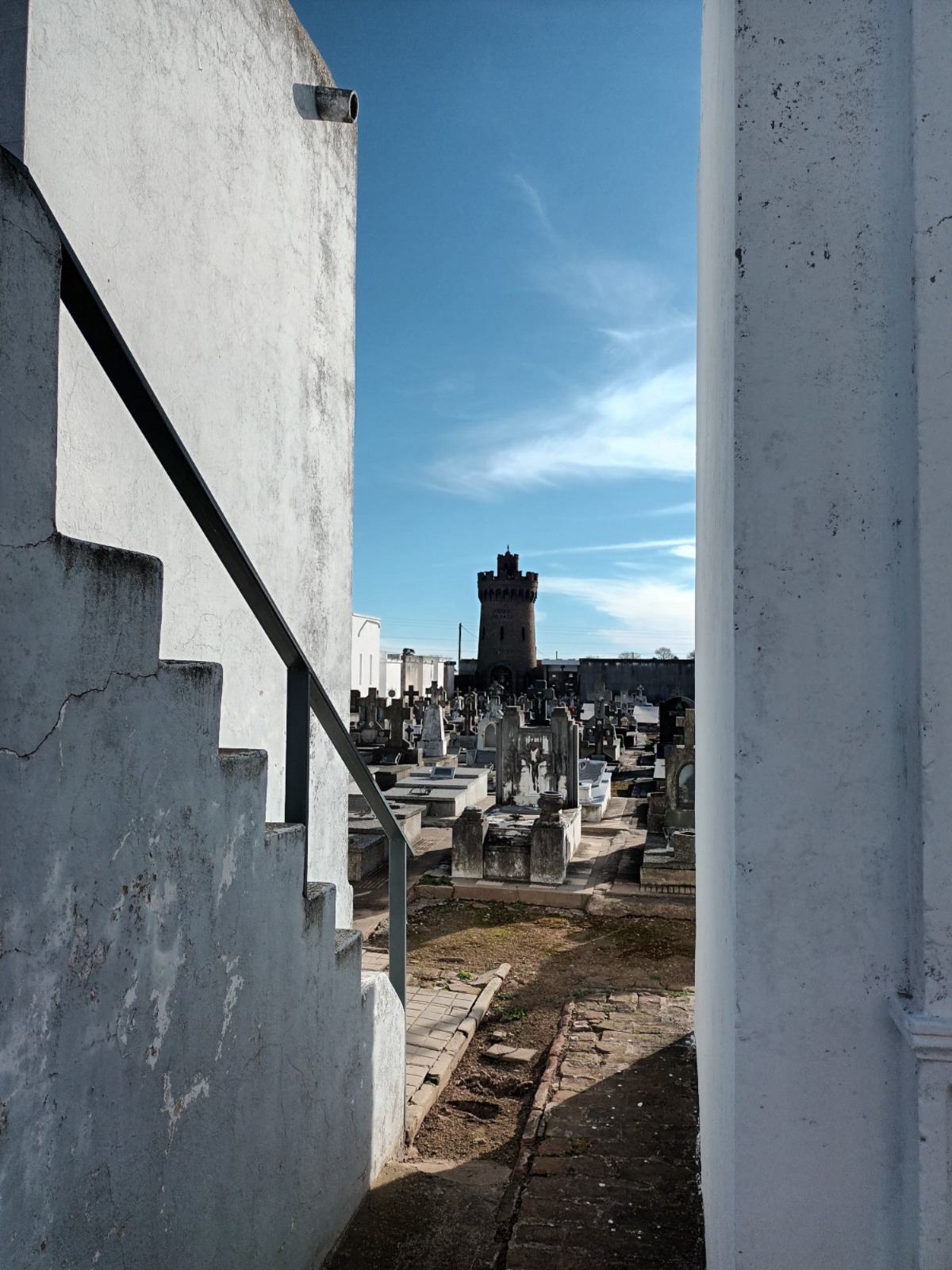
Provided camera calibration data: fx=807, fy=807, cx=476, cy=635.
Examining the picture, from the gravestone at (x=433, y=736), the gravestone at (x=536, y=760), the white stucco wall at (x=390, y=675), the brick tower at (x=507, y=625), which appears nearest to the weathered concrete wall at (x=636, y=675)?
the brick tower at (x=507, y=625)

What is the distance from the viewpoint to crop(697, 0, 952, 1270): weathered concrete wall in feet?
6.31

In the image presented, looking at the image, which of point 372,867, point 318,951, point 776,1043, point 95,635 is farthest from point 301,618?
point 372,867

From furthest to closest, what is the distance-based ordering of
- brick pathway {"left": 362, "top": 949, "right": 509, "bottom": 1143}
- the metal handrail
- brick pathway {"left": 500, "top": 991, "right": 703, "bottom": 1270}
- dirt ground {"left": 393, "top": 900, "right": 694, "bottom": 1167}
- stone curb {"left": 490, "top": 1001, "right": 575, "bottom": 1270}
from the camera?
brick pathway {"left": 362, "top": 949, "right": 509, "bottom": 1143}, dirt ground {"left": 393, "top": 900, "right": 694, "bottom": 1167}, stone curb {"left": 490, "top": 1001, "right": 575, "bottom": 1270}, brick pathway {"left": 500, "top": 991, "right": 703, "bottom": 1270}, the metal handrail

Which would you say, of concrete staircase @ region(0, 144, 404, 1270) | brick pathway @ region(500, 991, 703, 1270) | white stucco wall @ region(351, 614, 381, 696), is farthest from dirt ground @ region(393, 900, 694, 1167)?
white stucco wall @ region(351, 614, 381, 696)

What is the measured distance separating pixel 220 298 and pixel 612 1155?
4413mm

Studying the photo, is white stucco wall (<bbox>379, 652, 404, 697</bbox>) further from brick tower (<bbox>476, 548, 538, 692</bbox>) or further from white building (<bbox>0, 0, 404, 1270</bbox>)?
white building (<bbox>0, 0, 404, 1270</bbox>)

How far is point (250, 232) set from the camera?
3744mm

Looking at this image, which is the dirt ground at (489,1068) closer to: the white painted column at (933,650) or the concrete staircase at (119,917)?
the concrete staircase at (119,917)

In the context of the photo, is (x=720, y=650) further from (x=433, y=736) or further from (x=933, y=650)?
(x=433, y=736)

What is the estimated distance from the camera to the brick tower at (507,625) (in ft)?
163

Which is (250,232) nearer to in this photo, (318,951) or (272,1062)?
(318,951)

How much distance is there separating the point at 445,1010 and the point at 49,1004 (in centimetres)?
476

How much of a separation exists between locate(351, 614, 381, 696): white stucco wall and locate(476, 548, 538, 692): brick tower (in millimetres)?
8682

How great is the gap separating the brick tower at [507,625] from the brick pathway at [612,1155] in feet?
142
